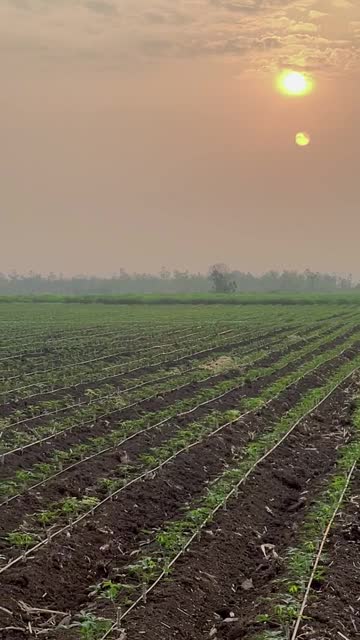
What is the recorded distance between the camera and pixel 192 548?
24.3 ft

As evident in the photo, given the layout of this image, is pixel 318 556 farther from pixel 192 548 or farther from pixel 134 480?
pixel 134 480

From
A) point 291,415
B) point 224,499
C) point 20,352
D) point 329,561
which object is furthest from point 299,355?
point 329,561

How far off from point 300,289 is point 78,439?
544ft

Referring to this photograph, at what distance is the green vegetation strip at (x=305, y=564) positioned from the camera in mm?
5867

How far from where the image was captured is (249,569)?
7.27 meters

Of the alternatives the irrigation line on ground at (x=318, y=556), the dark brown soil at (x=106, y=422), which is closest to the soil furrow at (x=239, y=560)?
the irrigation line on ground at (x=318, y=556)

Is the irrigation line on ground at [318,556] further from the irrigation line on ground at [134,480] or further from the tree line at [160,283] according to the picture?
the tree line at [160,283]

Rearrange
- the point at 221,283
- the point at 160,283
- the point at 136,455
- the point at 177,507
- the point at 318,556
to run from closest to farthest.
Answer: the point at 318,556, the point at 177,507, the point at 136,455, the point at 221,283, the point at 160,283

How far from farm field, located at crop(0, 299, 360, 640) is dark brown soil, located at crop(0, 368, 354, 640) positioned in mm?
19

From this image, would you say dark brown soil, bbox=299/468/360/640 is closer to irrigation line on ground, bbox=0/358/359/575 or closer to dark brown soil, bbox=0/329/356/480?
irrigation line on ground, bbox=0/358/359/575

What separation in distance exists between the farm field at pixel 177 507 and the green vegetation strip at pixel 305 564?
0.02 meters

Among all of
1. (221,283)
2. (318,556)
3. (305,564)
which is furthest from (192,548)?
(221,283)

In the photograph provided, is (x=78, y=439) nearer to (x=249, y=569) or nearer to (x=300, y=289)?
(x=249, y=569)

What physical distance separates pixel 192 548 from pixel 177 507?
60.0 inches
